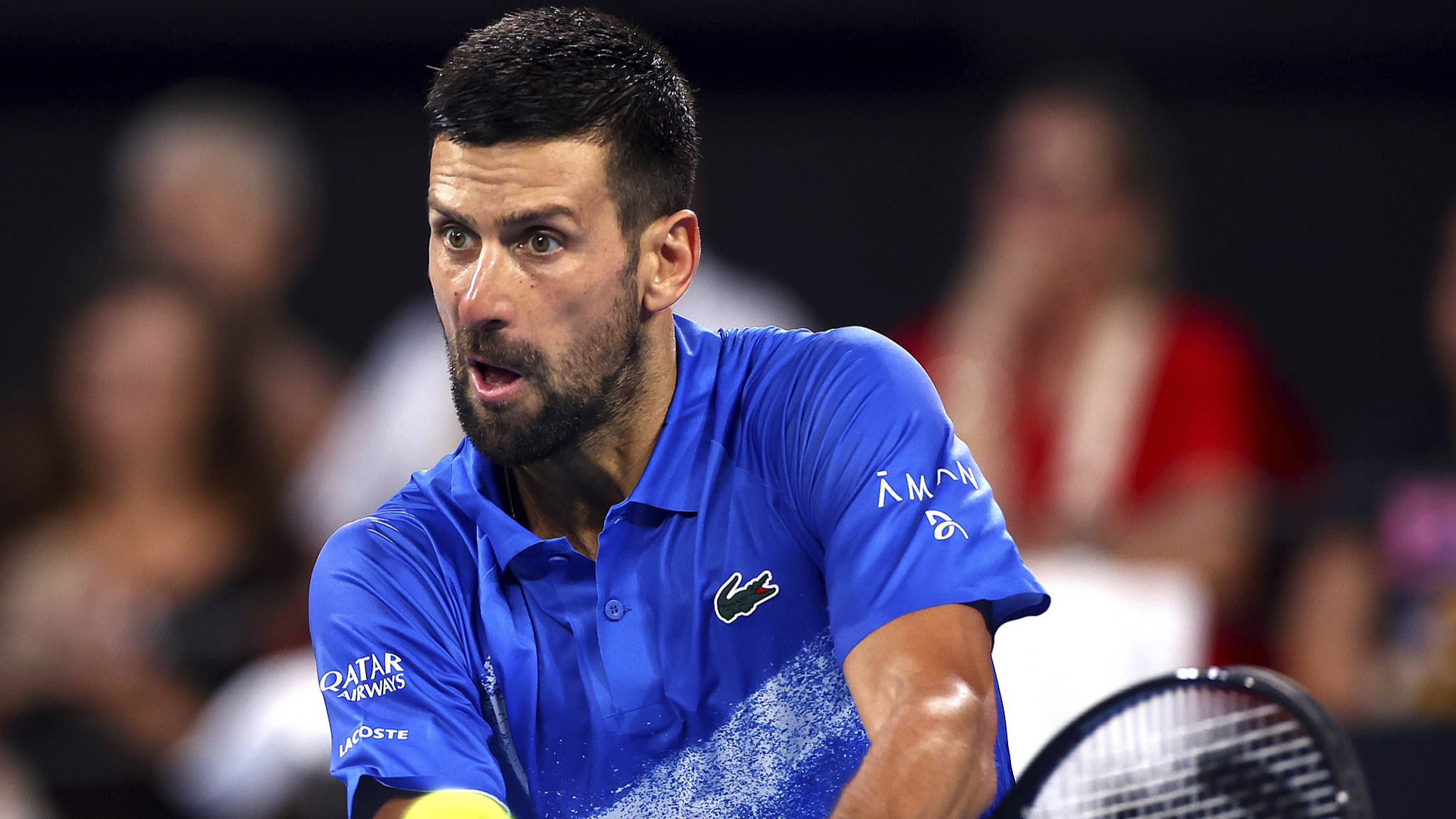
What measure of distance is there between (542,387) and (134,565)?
3.84 m

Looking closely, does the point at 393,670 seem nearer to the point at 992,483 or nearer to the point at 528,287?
the point at 528,287

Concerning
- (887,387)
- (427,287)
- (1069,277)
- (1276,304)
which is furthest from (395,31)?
(887,387)

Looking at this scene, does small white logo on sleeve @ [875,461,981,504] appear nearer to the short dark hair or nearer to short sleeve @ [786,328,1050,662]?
short sleeve @ [786,328,1050,662]

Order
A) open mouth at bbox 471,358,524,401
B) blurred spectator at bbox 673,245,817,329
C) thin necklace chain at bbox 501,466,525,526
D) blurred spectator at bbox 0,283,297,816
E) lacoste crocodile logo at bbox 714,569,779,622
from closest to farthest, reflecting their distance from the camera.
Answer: open mouth at bbox 471,358,524,401 < lacoste crocodile logo at bbox 714,569,779,622 < thin necklace chain at bbox 501,466,525,526 < blurred spectator at bbox 673,245,817,329 < blurred spectator at bbox 0,283,297,816

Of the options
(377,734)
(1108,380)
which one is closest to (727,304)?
(1108,380)

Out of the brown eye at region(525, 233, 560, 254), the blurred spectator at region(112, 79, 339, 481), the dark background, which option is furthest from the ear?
the dark background

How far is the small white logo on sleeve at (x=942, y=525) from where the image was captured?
226 centimetres

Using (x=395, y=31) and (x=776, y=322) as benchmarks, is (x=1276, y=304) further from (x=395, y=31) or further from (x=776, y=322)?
(x=395, y=31)

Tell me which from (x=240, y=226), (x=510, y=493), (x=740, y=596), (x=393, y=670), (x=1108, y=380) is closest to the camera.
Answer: (x=393, y=670)

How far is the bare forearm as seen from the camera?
2.03 meters

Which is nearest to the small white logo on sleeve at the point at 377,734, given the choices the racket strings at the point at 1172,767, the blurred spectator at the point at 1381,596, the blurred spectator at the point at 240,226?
the racket strings at the point at 1172,767

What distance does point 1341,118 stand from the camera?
725 centimetres

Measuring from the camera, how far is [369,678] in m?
2.28

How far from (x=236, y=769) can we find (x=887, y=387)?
3229mm
